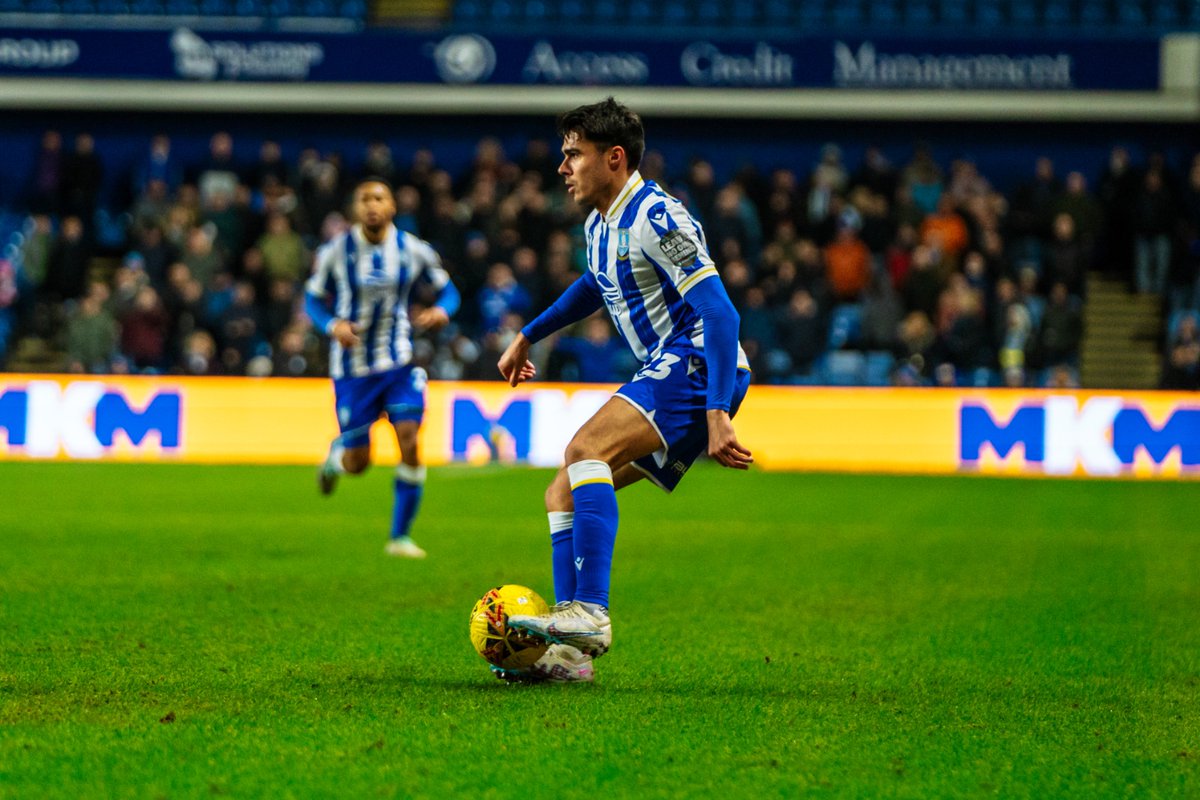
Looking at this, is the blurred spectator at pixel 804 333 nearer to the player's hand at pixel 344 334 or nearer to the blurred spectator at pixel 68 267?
the blurred spectator at pixel 68 267

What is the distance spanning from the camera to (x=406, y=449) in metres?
9.66

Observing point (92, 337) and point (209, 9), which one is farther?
point (209, 9)

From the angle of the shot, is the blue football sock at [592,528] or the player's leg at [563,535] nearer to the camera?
the blue football sock at [592,528]

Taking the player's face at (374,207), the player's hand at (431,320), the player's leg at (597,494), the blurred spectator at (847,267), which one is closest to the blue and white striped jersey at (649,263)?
the player's leg at (597,494)

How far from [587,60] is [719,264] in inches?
217

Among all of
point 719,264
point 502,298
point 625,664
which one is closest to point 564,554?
point 625,664

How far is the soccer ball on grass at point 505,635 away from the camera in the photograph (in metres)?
5.39

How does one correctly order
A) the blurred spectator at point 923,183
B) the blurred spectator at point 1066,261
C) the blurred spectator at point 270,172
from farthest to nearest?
the blurred spectator at point 270,172 → the blurred spectator at point 923,183 → the blurred spectator at point 1066,261

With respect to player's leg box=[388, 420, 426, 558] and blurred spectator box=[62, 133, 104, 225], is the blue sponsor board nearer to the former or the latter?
blurred spectator box=[62, 133, 104, 225]

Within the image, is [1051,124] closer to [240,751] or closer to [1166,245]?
[1166,245]

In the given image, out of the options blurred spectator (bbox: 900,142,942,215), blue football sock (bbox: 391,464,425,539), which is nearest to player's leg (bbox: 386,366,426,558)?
blue football sock (bbox: 391,464,425,539)

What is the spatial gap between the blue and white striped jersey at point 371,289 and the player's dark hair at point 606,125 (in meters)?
4.27

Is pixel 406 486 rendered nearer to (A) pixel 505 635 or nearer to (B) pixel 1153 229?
(A) pixel 505 635

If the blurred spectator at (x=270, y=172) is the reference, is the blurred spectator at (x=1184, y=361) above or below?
below
